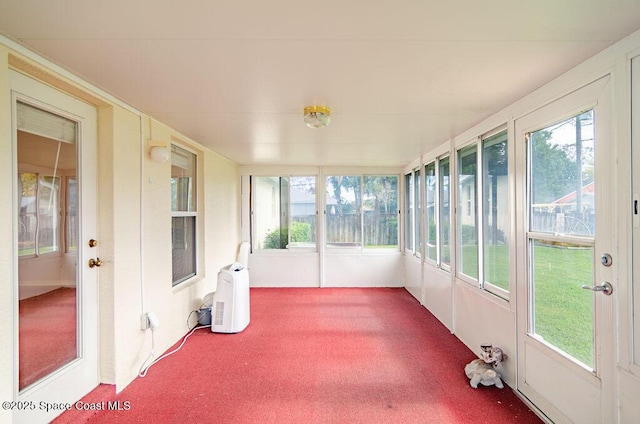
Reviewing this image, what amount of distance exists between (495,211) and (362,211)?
10.3 feet

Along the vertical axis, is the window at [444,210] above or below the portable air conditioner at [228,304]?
above

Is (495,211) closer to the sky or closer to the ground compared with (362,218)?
Result: closer to the sky

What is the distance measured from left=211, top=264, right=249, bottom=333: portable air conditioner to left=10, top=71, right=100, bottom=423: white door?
135cm

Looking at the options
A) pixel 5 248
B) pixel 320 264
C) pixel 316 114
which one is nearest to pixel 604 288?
pixel 316 114

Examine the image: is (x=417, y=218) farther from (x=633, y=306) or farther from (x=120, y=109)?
(x=120, y=109)

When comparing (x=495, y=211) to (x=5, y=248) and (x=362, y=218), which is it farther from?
(x=5, y=248)

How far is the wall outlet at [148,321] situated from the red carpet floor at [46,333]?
525mm

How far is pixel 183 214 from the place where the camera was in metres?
3.59

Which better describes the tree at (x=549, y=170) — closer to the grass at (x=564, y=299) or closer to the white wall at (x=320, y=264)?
the grass at (x=564, y=299)

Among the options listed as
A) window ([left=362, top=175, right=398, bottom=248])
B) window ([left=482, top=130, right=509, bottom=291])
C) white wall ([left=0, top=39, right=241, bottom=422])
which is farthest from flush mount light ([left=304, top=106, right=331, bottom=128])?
window ([left=362, top=175, right=398, bottom=248])

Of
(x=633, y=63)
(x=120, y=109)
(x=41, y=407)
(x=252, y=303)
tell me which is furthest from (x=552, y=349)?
(x=252, y=303)

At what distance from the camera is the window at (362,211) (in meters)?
5.84

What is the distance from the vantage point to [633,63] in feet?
4.79

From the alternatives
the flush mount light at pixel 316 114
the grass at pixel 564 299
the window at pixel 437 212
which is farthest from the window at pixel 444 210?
the flush mount light at pixel 316 114
